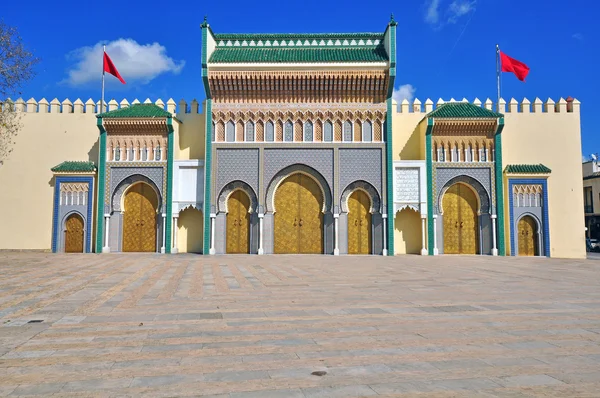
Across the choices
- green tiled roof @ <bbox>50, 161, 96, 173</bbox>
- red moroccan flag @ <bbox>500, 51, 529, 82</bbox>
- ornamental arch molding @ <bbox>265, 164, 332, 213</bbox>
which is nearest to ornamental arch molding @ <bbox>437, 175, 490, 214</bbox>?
ornamental arch molding @ <bbox>265, 164, 332, 213</bbox>

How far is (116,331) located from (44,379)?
4.62 feet

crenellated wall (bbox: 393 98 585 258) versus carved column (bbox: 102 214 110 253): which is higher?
crenellated wall (bbox: 393 98 585 258)

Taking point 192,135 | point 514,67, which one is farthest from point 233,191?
point 514,67

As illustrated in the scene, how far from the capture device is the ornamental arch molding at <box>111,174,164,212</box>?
16.5 metres

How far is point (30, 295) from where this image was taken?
6320 mm

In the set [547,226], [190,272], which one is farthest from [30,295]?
[547,226]

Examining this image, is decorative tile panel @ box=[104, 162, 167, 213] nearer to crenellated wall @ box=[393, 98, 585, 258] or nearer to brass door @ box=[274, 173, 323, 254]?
brass door @ box=[274, 173, 323, 254]

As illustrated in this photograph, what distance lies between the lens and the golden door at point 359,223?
1629 centimetres

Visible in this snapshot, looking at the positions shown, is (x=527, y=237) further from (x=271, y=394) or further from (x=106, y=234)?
(x=271, y=394)

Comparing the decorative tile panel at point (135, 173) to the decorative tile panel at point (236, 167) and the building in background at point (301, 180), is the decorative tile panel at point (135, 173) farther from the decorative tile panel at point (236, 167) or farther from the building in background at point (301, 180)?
the decorative tile panel at point (236, 167)

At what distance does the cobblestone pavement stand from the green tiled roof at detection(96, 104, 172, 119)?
988cm

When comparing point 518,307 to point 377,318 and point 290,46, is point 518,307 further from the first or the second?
point 290,46

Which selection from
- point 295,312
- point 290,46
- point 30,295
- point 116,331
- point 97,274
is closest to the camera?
point 116,331

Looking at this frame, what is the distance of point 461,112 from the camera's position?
16.4 metres
